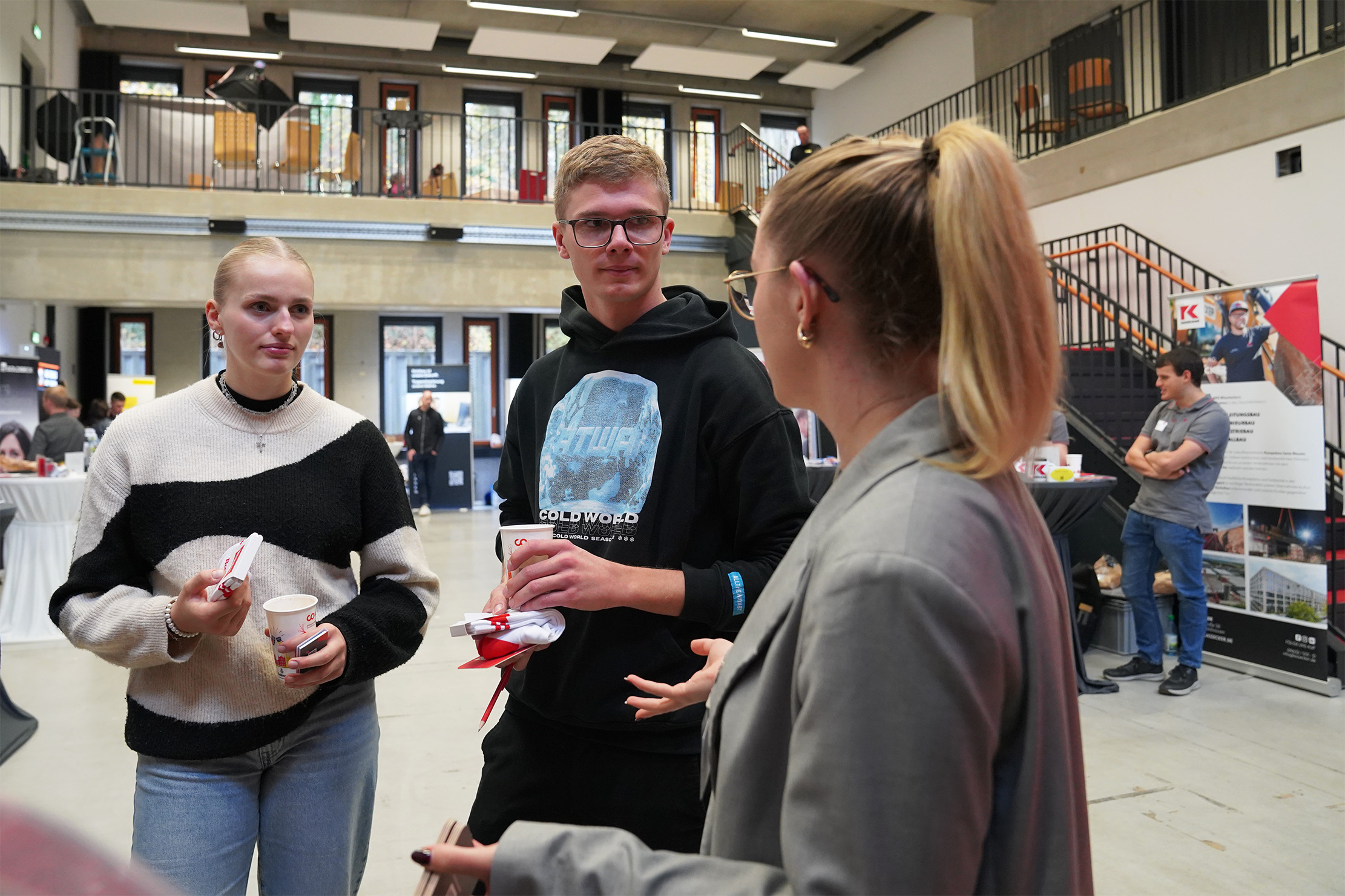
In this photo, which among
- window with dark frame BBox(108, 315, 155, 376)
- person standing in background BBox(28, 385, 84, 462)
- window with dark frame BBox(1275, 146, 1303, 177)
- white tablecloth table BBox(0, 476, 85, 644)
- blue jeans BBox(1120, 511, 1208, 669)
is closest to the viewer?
blue jeans BBox(1120, 511, 1208, 669)

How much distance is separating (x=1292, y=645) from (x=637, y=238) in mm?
5388

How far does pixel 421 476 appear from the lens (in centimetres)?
1395

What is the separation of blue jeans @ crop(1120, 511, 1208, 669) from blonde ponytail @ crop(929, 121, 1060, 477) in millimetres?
5035

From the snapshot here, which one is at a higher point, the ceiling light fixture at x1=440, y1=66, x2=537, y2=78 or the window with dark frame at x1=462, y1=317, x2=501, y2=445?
the ceiling light fixture at x1=440, y1=66, x2=537, y2=78

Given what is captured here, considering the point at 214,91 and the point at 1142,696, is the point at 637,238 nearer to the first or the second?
the point at 1142,696

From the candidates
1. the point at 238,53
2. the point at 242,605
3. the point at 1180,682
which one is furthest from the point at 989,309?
the point at 238,53

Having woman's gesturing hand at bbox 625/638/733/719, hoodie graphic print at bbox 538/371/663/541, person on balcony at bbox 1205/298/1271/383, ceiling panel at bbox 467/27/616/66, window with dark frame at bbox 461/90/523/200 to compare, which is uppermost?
ceiling panel at bbox 467/27/616/66

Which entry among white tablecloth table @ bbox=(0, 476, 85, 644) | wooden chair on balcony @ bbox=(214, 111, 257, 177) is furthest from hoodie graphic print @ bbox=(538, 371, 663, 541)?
wooden chair on balcony @ bbox=(214, 111, 257, 177)

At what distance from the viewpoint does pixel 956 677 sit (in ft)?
2.19

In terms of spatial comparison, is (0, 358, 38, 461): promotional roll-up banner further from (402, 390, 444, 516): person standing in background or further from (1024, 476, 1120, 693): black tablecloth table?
(1024, 476, 1120, 693): black tablecloth table

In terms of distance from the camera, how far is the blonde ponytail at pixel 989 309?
0.76 meters

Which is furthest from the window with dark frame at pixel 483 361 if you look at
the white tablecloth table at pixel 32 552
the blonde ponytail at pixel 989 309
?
the blonde ponytail at pixel 989 309

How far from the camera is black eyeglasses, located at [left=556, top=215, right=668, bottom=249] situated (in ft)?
5.33

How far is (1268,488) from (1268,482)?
0.12ft
